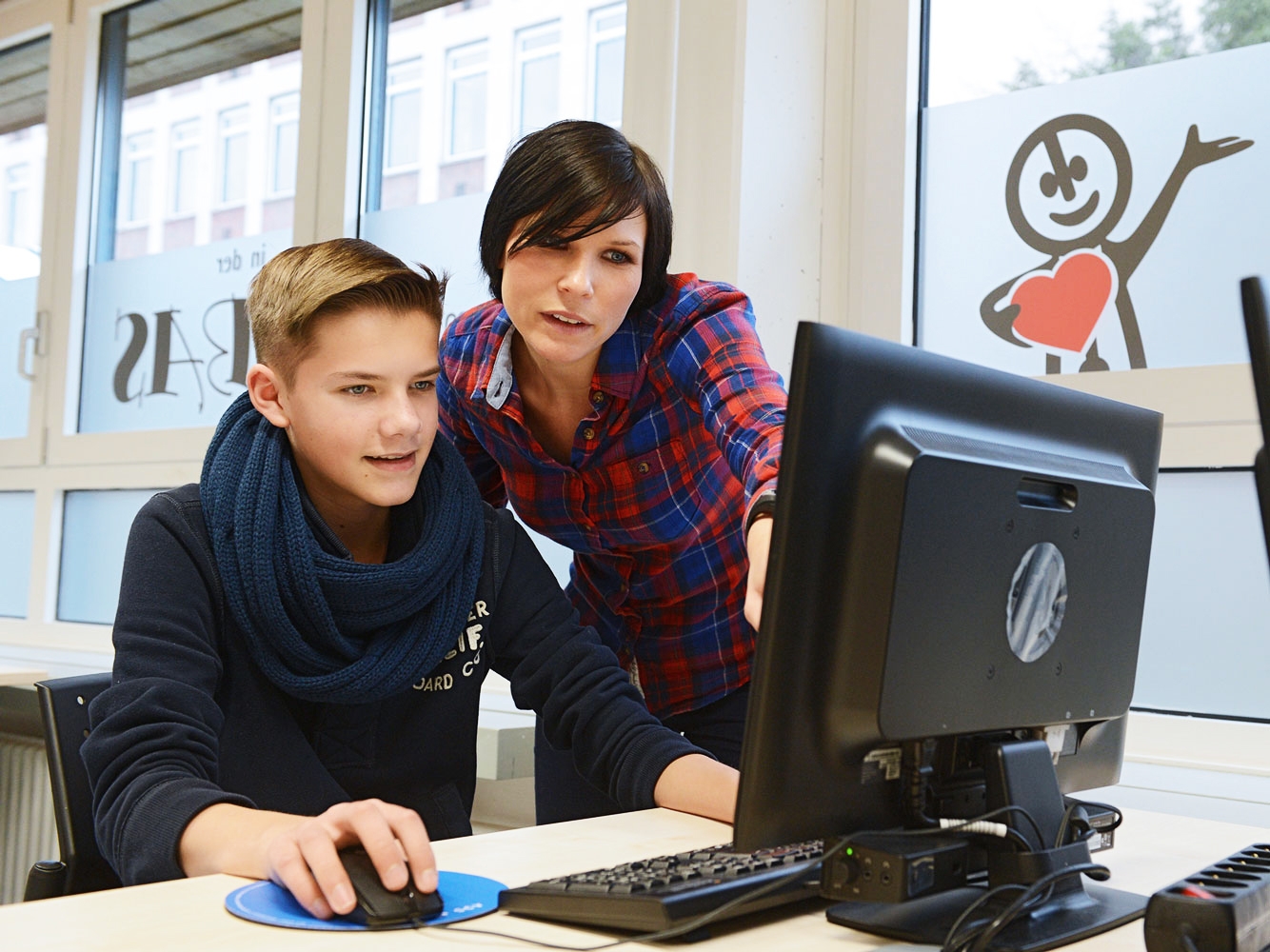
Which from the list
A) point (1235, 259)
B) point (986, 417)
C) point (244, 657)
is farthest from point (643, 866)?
point (1235, 259)

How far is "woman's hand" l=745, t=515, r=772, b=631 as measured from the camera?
2.53 feet

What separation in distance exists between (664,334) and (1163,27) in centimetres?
101

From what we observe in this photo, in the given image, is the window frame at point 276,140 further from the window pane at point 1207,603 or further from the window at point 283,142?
the window pane at point 1207,603

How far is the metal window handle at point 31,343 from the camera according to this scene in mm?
3426

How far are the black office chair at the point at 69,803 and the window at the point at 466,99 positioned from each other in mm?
1612

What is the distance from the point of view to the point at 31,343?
346cm

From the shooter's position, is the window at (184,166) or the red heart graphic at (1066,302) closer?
the red heart graphic at (1066,302)

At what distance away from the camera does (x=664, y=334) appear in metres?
1.41

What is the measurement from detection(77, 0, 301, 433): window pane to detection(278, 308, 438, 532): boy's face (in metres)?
1.84

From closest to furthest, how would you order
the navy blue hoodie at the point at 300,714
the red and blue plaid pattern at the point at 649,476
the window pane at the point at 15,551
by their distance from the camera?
the navy blue hoodie at the point at 300,714 < the red and blue plaid pattern at the point at 649,476 < the window pane at the point at 15,551

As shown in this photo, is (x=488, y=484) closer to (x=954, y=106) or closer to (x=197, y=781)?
(x=197, y=781)

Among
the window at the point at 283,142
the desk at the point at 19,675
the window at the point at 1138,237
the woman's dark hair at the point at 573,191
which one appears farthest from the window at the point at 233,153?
the woman's dark hair at the point at 573,191

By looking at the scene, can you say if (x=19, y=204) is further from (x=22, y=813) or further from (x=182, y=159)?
(x=22, y=813)

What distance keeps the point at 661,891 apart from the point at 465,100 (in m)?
2.23
